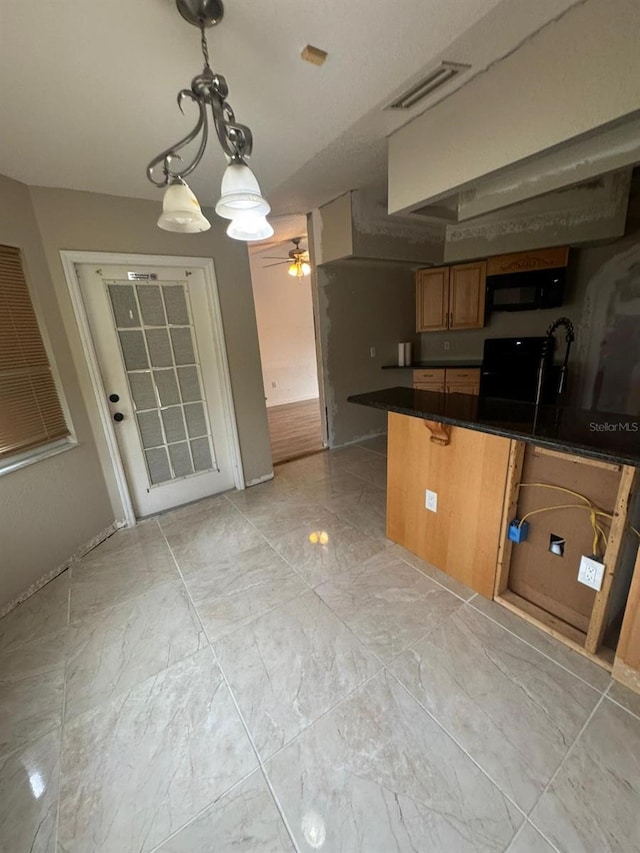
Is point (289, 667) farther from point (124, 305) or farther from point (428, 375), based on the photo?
point (428, 375)

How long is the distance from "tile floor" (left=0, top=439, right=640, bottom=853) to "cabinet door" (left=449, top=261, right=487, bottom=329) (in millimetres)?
3130

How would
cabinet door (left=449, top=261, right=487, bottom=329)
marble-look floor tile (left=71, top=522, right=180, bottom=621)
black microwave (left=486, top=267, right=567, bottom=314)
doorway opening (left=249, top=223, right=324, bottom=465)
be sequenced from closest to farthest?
1. marble-look floor tile (left=71, top=522, right=180, bottom=621)
2. black microwave (left=486, top=267, right=567, bottom=314)
3. cabinet door (left=449, top=261, right=487, bottom=329)
4. doorway opening (left=249, top=223, right=324, bottom=465)

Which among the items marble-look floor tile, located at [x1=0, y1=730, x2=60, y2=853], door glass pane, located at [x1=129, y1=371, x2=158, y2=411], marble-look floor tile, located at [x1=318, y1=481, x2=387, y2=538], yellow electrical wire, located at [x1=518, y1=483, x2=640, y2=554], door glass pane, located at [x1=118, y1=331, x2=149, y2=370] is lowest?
marble-look floor tile, located at [x1=0, y1=730, x2=60, y2=853]

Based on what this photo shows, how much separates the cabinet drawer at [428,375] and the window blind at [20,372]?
3.89 m

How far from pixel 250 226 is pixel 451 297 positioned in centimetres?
346

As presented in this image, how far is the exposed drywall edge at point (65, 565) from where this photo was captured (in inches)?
77.1

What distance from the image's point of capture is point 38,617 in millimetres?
1880

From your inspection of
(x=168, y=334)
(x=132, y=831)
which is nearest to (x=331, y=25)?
(x=168, y=334)

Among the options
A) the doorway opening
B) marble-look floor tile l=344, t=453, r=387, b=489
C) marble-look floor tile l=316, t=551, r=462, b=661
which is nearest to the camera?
marble-look floor tile l=316, t=551, r=462, b=661

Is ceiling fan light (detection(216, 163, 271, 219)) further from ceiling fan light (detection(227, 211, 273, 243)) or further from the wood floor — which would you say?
the wood floor

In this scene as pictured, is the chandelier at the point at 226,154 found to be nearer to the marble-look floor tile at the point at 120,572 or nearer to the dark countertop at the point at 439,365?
the marble-look floor tile at the point at 120,572

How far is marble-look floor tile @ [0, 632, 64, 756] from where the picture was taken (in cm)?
133

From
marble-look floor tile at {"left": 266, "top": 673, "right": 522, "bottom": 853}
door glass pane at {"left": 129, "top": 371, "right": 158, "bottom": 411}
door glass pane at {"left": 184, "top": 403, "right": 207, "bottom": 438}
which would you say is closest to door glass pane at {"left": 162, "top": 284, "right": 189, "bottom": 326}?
door glass pane at {"left": 129, "top": 371, "right": 158, "bottom": 411}

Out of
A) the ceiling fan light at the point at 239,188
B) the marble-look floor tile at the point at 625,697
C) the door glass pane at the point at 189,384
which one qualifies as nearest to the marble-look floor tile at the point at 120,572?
the door glass pane at the point at 189,384
